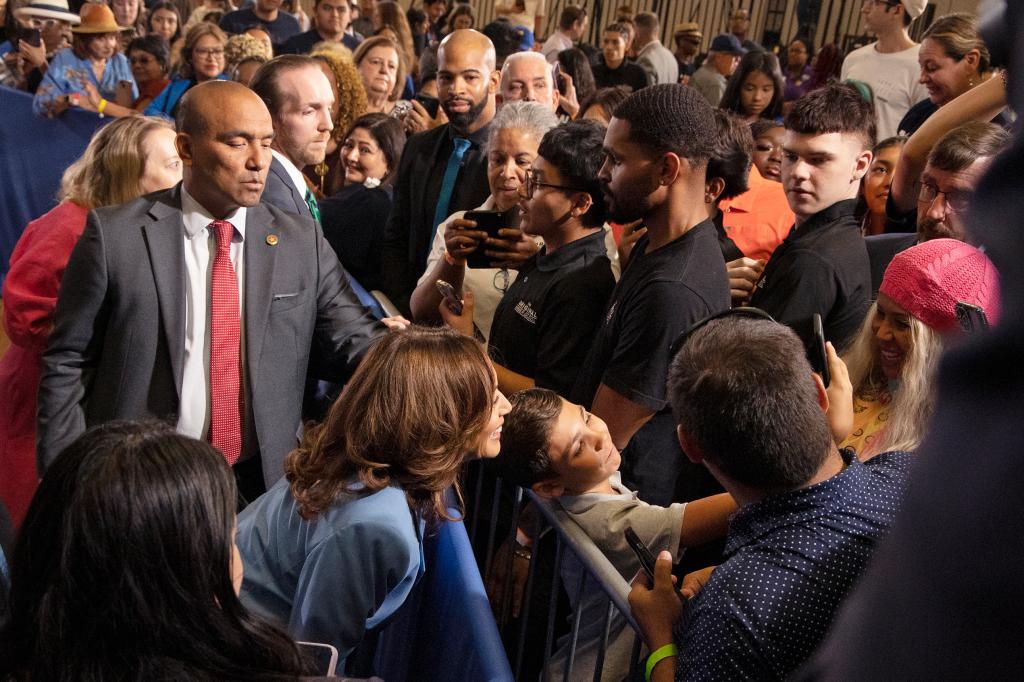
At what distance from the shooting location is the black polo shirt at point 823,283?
9.24ft

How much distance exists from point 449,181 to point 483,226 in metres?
0.99

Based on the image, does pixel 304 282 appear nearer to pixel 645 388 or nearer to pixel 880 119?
pixel 645 388

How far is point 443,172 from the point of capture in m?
4.48

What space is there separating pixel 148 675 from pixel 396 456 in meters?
0.87

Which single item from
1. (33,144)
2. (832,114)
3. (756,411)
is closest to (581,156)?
(832,114)

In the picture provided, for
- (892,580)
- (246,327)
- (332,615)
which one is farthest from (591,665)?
(892,580)

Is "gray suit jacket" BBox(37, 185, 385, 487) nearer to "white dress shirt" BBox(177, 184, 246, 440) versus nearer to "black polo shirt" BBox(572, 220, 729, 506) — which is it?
"white dress shirt" BBox(177, 184, 246, 440)

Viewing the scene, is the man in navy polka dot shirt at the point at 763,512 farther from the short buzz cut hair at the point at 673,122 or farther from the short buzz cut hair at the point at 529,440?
the short buzz cut hair at the point at 673,122

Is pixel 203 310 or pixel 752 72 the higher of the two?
pixel 752 72

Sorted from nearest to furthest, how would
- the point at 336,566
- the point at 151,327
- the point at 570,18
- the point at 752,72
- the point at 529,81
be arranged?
the point at 336,566, the point at 151,327, the point at 529,81, the point at 752,72, the point at 570,18

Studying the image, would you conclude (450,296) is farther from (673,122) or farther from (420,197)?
(420,197)

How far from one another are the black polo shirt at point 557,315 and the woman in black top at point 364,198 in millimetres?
1662

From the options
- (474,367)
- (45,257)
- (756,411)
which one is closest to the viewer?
(756,411)

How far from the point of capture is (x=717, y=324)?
1797 millimetres
